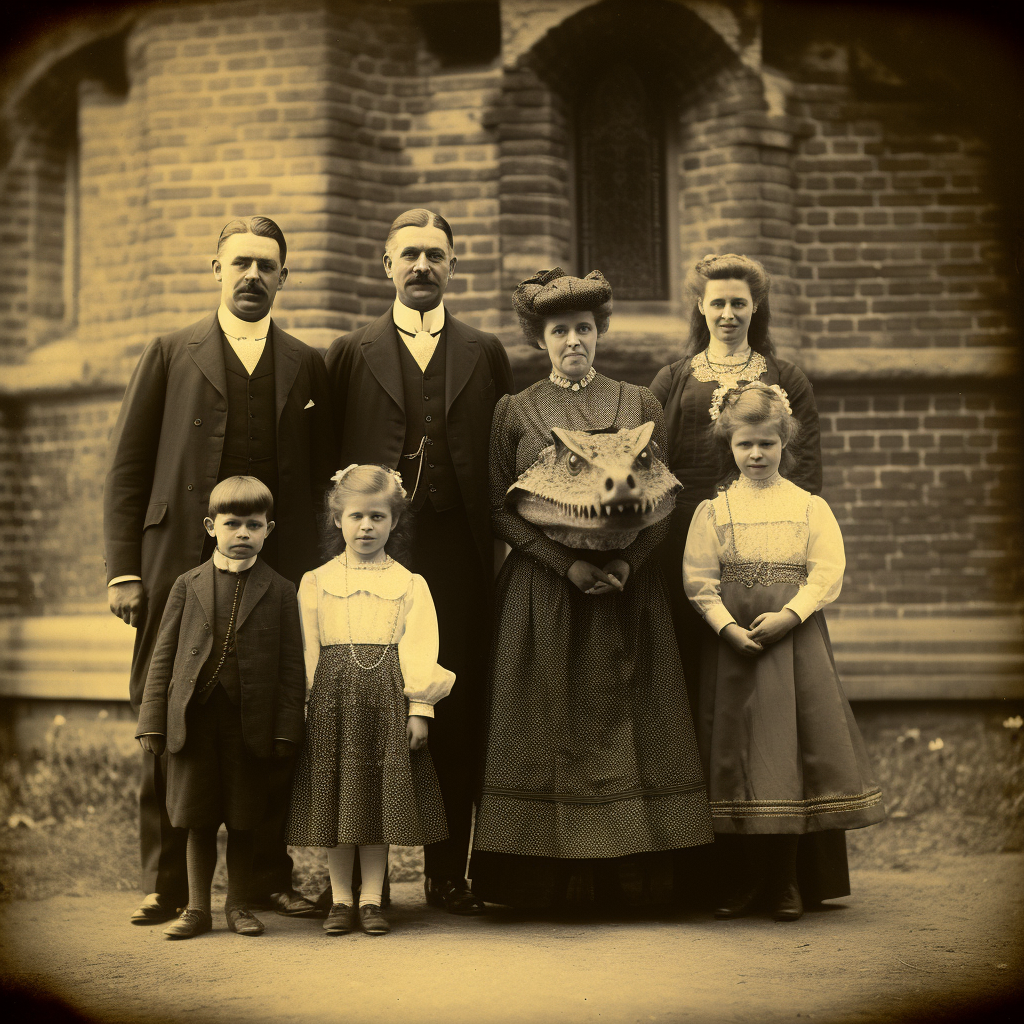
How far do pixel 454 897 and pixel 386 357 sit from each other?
2030 millimetres

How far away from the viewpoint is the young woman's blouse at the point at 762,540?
4293mm

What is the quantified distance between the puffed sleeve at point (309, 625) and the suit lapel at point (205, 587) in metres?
0.31

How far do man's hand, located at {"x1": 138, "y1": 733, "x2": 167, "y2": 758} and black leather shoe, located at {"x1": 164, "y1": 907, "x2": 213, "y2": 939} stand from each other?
0.56 m

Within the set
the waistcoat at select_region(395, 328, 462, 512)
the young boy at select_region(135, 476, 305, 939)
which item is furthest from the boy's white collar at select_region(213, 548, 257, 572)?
the waistcoat at select_region(395, 328, 462, 512)

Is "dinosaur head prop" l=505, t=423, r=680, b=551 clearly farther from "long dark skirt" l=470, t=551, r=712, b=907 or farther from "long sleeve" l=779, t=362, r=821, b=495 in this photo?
"long sleeve" l=779, t=362, r=821, b=495

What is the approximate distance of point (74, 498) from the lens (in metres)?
7.39

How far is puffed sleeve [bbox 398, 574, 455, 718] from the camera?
4.06 meters

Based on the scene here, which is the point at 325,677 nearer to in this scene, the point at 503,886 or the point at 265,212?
the point at 503,886

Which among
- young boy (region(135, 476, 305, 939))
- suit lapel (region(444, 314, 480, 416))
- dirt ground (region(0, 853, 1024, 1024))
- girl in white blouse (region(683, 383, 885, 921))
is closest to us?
dirt ground (region(0, 853, 1024, 1024))

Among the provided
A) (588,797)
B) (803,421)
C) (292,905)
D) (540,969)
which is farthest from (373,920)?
(803,421)

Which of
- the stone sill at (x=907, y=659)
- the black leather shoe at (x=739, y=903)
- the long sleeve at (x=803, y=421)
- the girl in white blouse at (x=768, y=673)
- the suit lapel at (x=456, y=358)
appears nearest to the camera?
the girl in white blouse at (x=768, y=673)

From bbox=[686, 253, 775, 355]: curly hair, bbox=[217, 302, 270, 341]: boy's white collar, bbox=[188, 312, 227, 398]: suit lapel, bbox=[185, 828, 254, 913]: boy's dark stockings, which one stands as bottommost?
bbox=[185, 828, 254, 913]: boy's dark stockings

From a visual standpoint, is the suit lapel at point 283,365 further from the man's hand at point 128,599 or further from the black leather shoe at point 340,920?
the black leather shoe at point 340,920

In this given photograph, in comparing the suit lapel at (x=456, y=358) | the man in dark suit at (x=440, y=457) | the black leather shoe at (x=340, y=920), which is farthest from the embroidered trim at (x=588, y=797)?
the suit lapel at (x=456, y=358)
